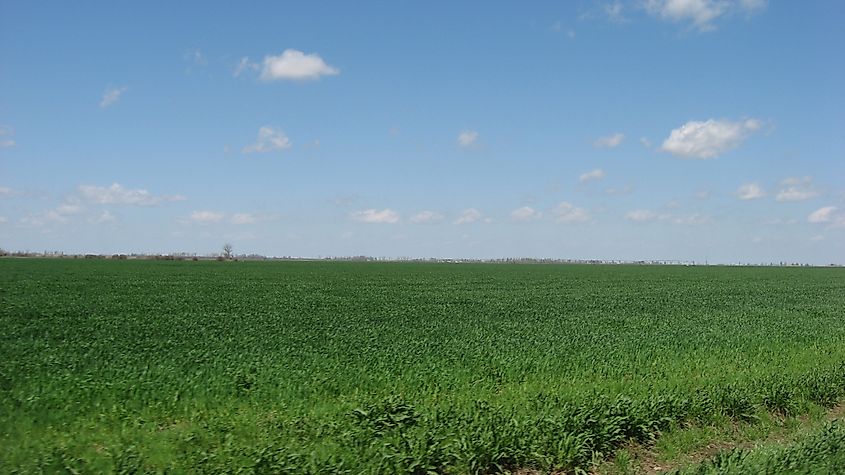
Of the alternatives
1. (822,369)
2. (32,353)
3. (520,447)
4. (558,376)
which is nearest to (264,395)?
(520,447)

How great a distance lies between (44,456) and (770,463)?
8099 mm

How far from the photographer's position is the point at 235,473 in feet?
20.1

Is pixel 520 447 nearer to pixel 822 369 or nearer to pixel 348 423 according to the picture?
pixel 348 423

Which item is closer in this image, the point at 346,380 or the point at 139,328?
the point at 346,380

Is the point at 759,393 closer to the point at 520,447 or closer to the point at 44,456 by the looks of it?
the point at 520,447

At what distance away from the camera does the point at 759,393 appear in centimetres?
1030

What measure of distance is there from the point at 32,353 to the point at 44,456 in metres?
7.11

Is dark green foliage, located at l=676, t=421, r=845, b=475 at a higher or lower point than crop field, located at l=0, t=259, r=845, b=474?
lower

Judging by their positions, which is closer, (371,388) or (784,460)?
(784,460)

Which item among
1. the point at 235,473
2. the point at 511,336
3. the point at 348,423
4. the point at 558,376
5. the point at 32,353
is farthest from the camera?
the point at 511,336

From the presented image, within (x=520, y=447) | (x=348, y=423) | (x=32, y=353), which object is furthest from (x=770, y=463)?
(x=32, y=353)

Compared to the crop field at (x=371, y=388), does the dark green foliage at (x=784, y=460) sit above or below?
below

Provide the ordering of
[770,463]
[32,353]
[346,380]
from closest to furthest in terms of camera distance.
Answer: [770,463] → [346,380] → [32,353]

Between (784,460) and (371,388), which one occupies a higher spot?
(371,388)
